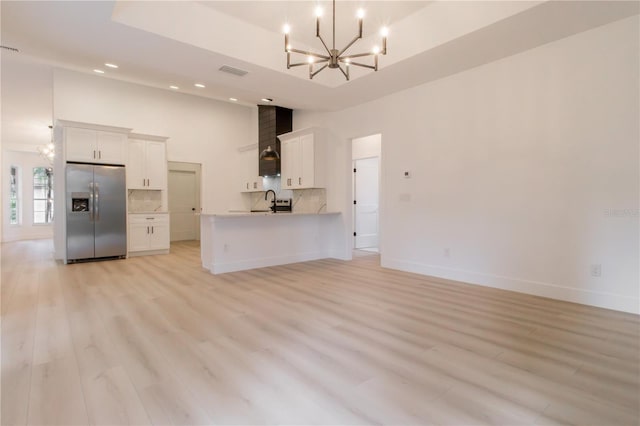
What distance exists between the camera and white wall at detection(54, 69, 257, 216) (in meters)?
6.34

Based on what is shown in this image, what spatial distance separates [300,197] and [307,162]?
1005mm

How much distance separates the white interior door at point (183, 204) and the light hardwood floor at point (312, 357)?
15.9 feet

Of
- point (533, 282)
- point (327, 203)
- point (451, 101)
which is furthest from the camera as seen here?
point (327, 203)

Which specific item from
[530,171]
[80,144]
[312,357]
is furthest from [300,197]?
[312,357]

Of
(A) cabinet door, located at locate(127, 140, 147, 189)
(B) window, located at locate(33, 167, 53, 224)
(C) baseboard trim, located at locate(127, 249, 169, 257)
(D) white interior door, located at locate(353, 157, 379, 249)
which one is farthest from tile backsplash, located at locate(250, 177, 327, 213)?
(B) window, located at locate(33, 167, 53, 224)

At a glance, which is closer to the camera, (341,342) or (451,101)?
(341,342)

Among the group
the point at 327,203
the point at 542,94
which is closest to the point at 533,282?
the point at 542,94

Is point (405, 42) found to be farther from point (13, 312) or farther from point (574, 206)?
point (13, 312)

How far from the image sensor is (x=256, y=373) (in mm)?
2014

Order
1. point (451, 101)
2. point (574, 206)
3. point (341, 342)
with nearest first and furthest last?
point (341, 342) < point (574, 206) < point (451, 101)

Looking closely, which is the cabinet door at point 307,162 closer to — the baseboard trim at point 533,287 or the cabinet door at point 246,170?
the cabinet door at point 246,170

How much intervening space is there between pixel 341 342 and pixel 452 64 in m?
3.76

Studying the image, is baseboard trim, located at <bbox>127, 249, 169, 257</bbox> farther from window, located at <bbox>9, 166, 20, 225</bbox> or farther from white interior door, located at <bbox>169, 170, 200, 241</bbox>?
window, located at <bbox>9, 166, 20, 225</bbox>

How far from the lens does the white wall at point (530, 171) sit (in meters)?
3.20
